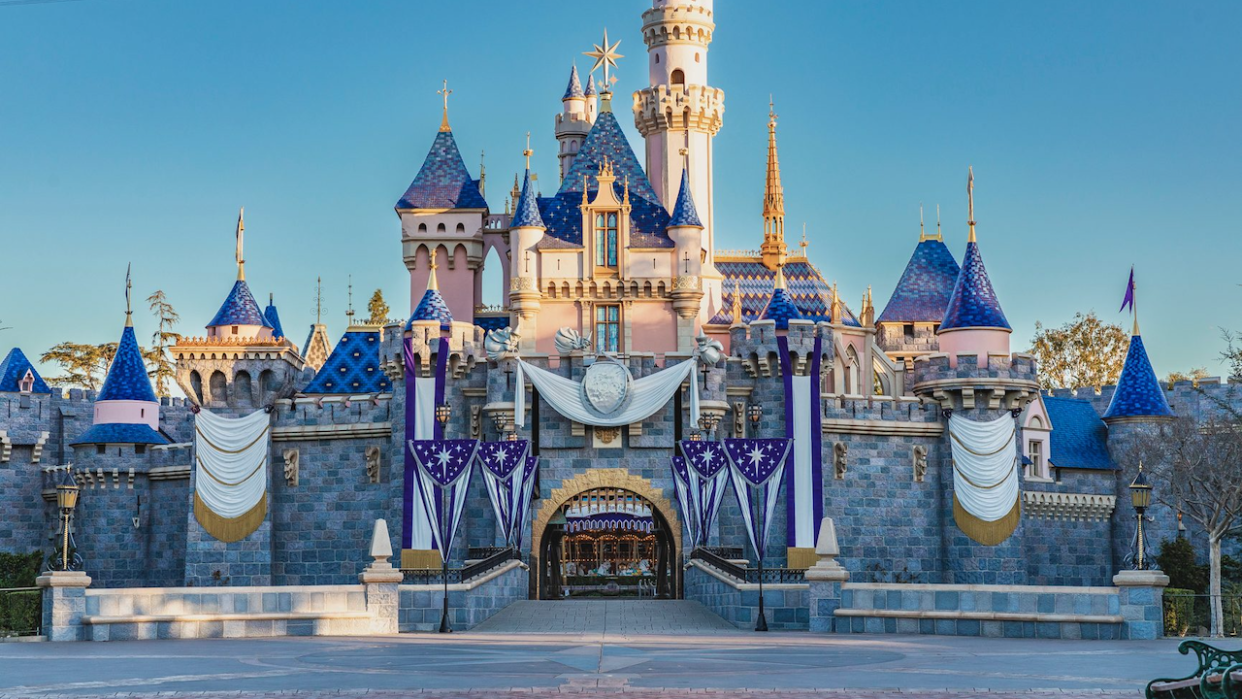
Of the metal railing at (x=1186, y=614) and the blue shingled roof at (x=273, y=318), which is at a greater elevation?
the blue shingled roof at (x=273, y=318)

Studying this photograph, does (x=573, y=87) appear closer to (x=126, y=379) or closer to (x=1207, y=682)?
(x=126, y=379)

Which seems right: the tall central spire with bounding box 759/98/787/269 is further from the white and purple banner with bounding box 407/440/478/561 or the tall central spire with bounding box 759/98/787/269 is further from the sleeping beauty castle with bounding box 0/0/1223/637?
the white and purple banner with bounding box 407/440/478/561

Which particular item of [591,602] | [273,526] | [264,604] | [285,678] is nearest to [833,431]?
[591,602]

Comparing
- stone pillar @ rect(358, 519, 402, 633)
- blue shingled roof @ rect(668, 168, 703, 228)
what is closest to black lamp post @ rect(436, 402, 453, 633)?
stone pillar @ rect(358, 519, 402, 633)

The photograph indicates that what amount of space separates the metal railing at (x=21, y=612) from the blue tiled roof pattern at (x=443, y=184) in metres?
24.5

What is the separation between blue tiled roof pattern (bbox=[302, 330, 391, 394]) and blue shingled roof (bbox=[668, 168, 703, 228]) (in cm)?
937

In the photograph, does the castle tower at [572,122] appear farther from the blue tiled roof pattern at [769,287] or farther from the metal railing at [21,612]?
the metal railing at [21,612]

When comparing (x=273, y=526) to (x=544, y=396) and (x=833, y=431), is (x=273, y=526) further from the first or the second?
(x=833, y=431)

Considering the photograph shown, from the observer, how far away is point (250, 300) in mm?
52594

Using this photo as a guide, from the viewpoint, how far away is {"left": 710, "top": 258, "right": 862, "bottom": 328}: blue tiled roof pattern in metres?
54.2

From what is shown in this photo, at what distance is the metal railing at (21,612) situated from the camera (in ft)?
93.4

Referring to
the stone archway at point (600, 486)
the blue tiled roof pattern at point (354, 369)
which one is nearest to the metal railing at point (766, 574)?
the stone archway at point (600, 486)

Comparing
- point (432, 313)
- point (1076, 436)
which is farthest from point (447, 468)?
point (1076, 436)

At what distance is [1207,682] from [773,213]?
43.4 m
